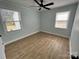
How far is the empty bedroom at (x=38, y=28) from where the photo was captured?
237cm

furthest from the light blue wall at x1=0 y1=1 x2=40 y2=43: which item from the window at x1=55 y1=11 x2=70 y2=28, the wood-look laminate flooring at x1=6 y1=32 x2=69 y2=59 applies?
the window at x1=55 y1=11 x2=70 y2=28

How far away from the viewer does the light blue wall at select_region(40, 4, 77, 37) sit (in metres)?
3.76

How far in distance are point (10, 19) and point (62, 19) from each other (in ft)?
12.8

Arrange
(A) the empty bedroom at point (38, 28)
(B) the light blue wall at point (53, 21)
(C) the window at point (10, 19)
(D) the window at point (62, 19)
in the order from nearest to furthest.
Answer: (A) the empty bedroom at point (38, 28) < (C) the window at point (10, 19) < (B) the light blue wall at point (53, 21) < (D) the window at point (62, 19)

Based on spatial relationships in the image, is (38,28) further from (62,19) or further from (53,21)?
(62,19)

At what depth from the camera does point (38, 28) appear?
19.1ft

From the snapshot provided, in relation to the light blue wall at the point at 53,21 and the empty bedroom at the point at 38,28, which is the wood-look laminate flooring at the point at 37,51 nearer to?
the empty bedroom at the point at 38,28

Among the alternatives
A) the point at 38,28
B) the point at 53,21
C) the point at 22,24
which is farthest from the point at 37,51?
the point at 38,28

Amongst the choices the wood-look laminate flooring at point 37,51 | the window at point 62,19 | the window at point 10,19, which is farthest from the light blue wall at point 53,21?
the window at point 10,19

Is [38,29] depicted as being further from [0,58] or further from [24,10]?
A: [0,58]

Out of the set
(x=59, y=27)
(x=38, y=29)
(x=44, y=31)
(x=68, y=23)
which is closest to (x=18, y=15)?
(x=38, y=29)

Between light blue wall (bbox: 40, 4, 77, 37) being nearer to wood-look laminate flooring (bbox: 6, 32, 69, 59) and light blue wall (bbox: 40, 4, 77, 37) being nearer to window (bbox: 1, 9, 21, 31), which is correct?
wood-look laminate flooring (bbox: 6, 32, 69, 59)

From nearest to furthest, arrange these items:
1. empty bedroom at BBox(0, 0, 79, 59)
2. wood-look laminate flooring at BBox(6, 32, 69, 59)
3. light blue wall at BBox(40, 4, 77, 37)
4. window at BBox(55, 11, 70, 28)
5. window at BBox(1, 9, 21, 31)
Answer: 1. wood-look laminate flooring at BBox(6, 32, 69, 59)
2. empty bedroom at BBox(0, 0, 79, 59)
3. window at BBox(1, 9, 21, 31)
4. light blue wall at BBox(40, 4, 77, 37)
5. window at BBox(55, 11, 70, 28)

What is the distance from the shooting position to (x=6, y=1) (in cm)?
296
